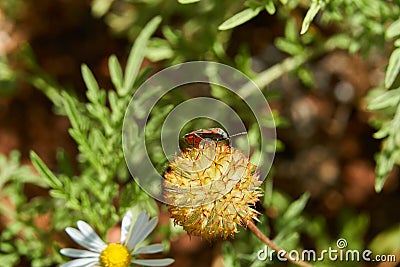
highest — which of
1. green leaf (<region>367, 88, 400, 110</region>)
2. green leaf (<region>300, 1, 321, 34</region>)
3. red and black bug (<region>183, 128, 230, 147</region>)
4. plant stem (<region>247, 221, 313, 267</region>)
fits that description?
green leaf (<region>300, 1, 321, 34</region>)

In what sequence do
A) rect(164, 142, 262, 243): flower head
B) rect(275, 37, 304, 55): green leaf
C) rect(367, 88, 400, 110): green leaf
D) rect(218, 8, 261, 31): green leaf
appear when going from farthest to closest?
1. rect(275, 37, 304, 55): green leaf
2. rect(367, 88, 400, 110): green leaf
3. rect(218, 8, 261, 31): green leaf
4. rect(164, 142, 262, 243): flower head

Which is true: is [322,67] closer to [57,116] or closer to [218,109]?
[218,109]

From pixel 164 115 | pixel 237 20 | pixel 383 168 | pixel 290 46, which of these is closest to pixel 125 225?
pixel 164 115

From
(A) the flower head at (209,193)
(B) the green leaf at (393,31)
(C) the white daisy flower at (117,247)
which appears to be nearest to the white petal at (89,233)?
(C) the white daisy flower at (117,247)

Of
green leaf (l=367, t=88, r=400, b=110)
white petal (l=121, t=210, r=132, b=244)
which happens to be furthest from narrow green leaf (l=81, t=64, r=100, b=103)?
green leaf (l=367, t=88, r=400, b=110)

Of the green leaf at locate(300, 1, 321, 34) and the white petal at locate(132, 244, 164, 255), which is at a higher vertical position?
the green leaf at locate(300, 1, 321, 34)

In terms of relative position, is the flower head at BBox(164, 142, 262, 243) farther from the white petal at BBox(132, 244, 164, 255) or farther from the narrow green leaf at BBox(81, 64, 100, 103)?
the narrow green leaf at BBox(81, 64, 100, 103)

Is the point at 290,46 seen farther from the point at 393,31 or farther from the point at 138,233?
the point at 138,233

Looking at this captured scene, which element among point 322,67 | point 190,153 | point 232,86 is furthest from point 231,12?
point 190,153
